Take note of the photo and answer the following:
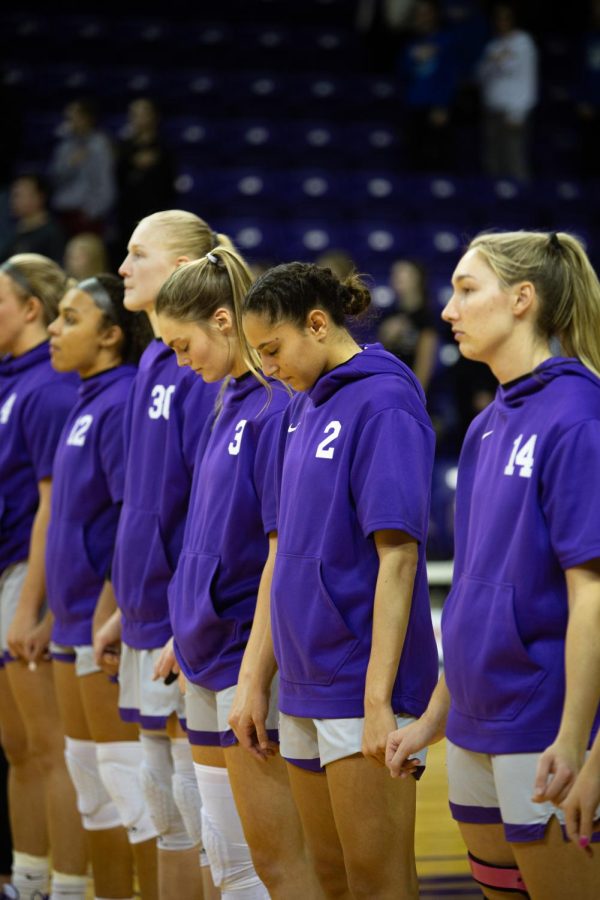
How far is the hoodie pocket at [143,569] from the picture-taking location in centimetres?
323

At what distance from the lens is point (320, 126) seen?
1019 centimetres

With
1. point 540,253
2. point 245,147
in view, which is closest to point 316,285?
point 540,253

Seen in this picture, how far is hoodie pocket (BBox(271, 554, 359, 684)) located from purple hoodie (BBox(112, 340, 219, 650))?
0.76m

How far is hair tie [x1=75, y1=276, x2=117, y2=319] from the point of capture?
3.74m

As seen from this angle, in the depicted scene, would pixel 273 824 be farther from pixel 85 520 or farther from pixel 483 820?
pixel 85 520

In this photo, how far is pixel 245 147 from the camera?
10.0 m

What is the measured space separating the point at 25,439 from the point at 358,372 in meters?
1.76

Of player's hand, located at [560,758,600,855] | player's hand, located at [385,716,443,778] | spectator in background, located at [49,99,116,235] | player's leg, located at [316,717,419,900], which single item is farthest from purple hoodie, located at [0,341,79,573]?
spectator in background, located at [49,99,116,235]

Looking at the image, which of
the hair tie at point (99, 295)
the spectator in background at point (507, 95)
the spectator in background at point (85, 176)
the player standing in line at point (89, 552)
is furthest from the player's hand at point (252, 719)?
the spectator in background at point (507, 95)

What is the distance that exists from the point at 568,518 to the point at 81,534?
5.93ft

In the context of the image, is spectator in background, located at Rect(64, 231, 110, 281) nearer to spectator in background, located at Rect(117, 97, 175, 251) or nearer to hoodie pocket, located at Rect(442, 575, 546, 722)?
spectator in background, located at Rect(117, 97, 175, 251)

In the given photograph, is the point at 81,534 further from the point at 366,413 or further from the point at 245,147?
the point at 245,147

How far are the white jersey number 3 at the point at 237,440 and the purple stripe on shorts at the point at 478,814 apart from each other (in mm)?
921

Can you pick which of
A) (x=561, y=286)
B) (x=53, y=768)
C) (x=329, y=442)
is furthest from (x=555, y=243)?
(x=53, y=768)
